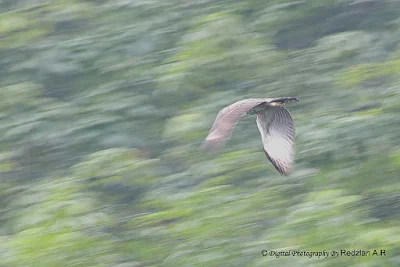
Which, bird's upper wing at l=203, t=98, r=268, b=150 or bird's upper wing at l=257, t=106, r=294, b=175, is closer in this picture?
bird's upper wing at l=203, t=98, r=268, b=150

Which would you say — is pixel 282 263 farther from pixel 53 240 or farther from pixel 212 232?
pixel 53 240

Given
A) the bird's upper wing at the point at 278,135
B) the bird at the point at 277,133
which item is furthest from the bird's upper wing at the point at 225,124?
the bird's upper wing at the point at 278,135

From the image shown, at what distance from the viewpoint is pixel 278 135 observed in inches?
196

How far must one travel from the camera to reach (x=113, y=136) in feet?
20.3

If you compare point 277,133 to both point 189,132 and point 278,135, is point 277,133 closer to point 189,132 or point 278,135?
point 278,135

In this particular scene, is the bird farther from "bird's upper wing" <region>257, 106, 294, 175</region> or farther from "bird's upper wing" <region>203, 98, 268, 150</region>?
"bird's upper wing" <region>203, 98, 268, 150</region>

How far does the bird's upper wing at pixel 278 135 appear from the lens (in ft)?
16.3

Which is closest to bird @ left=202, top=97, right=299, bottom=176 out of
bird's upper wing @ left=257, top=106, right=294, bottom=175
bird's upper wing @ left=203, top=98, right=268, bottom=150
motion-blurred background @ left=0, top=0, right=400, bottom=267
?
bird's upper wing @ left=257, top=106, right=294, bottom=175

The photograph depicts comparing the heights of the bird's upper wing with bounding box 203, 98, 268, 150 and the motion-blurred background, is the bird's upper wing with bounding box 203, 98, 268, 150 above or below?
above

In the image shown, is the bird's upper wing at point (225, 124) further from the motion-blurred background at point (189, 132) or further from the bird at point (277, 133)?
the motion-blurred background at point (189, 132)

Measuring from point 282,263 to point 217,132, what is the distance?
0.59 metres

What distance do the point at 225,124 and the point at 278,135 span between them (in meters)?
0.84

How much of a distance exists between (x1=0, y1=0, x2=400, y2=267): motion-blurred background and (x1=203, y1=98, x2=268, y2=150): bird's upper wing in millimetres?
502

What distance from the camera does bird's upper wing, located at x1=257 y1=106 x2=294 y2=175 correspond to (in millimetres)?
4973
